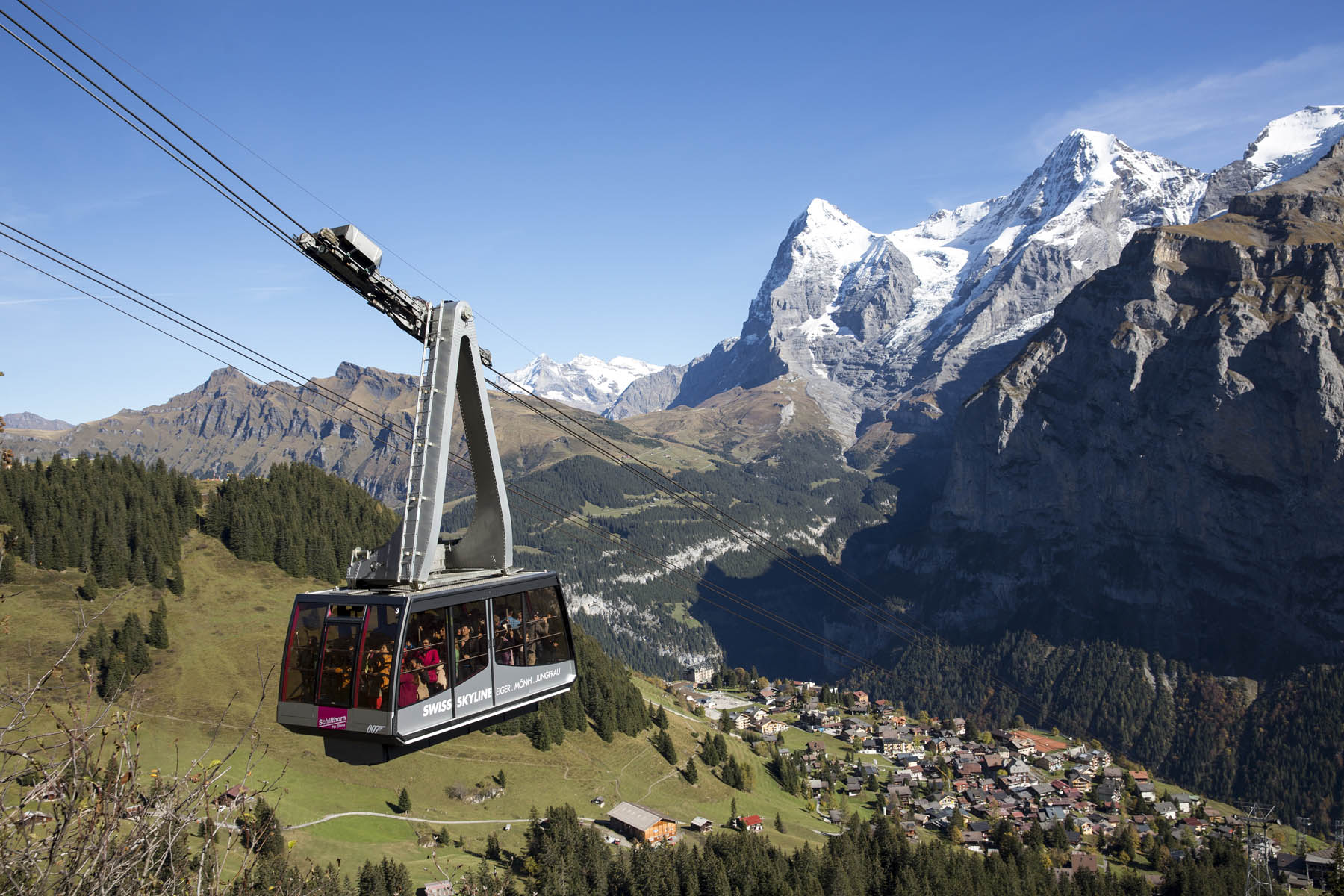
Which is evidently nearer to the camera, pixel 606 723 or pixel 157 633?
pixel 157 633

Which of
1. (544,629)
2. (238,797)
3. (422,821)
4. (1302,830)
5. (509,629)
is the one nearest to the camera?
(238,797)

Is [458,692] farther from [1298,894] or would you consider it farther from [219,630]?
[1298,894]

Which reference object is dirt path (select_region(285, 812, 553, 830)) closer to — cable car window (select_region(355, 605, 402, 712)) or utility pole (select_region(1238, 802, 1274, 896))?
cable car window (select_region(355, 605, 402, 712))

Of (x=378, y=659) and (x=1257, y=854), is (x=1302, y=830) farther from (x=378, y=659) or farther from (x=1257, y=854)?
(x=378, y=659)

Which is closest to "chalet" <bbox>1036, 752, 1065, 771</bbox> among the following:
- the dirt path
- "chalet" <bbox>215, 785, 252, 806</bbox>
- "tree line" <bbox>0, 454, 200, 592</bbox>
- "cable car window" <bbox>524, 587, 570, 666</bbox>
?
the dirt path

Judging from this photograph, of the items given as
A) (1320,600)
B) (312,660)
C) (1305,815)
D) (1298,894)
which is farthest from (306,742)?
(1320,600)

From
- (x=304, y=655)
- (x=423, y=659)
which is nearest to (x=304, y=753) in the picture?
(x=304, y=655)
